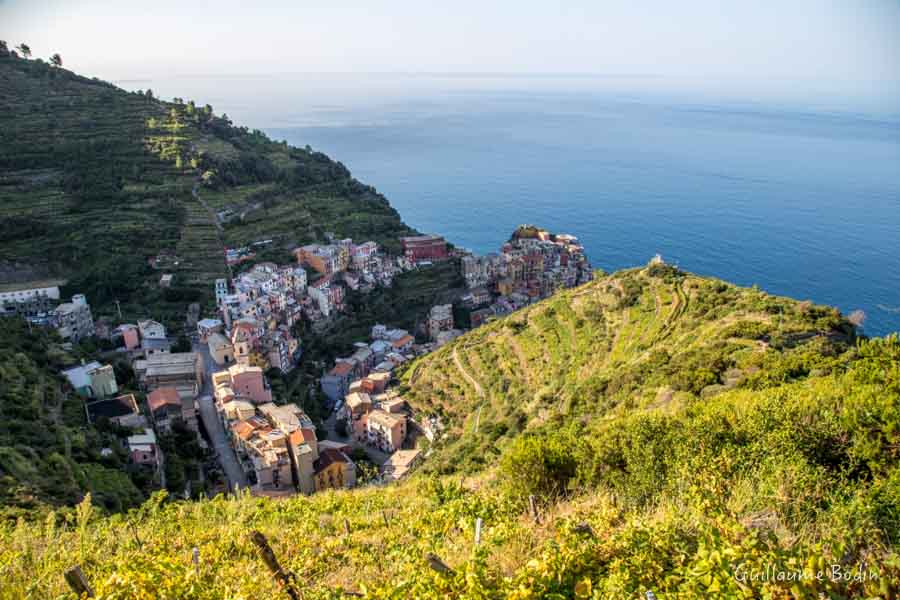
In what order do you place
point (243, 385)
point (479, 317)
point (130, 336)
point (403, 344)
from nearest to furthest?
point (243, 385), point (130, 336), point (403, 344), point (479, 317)

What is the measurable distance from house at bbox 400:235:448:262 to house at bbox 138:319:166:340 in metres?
17.8

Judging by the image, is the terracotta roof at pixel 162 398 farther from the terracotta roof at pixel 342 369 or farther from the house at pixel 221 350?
the terracotta roof at pixel 342 369

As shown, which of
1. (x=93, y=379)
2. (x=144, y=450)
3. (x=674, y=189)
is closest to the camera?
(x=144, y=450)

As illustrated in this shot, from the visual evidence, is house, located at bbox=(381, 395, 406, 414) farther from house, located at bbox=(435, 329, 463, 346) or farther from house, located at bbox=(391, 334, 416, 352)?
house, located at bbox=(435, 329, 463, 346)

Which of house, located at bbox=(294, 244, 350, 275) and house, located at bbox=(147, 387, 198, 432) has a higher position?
house, located at bbox=(294, 244, 350, 275)

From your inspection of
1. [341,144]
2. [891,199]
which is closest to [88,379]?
[891,199]

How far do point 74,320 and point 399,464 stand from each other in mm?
18175

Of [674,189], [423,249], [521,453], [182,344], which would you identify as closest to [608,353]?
[521,453]

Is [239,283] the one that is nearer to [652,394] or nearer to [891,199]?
[652,394]

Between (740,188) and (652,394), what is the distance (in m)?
63.8

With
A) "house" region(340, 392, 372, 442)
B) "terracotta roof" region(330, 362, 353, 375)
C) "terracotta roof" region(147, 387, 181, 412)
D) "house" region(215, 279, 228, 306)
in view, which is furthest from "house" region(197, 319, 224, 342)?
"house" region(340, 392, 372, 442)

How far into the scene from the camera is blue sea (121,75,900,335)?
43.6 m

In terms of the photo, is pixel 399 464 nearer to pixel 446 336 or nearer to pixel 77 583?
pixel 446 336

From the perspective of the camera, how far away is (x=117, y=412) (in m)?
18.5
